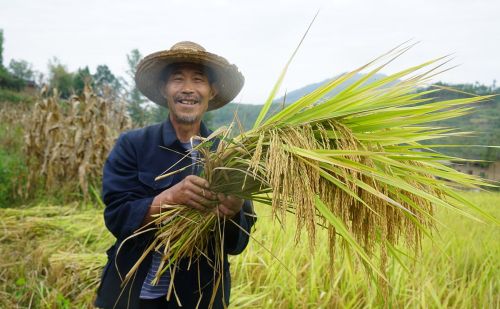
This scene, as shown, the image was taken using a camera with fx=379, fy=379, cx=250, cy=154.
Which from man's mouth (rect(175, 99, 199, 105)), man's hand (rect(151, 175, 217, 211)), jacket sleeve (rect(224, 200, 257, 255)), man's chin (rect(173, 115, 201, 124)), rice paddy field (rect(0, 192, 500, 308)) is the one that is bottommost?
rice paddy field (rect(0, 192, 500, 308))

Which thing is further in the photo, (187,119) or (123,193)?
(187,119)

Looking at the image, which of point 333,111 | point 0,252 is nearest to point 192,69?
point 333,111

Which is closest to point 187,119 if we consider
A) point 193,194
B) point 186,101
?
point 186,101

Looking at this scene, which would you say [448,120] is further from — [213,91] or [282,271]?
[282,271]

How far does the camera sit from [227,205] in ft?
4.83

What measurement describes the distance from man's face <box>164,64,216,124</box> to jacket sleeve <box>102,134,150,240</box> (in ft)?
0.98

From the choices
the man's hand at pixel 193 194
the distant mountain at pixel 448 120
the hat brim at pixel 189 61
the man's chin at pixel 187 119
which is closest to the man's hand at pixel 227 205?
the man's hand at pixel 193 194

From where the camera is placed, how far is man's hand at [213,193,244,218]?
57.1 inches

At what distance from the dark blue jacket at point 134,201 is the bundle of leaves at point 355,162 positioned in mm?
511

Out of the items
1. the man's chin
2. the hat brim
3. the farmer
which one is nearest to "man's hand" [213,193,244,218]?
the farmer

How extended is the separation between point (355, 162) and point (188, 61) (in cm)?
111

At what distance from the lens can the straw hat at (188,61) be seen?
183 cm

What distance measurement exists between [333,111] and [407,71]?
0.87 feet

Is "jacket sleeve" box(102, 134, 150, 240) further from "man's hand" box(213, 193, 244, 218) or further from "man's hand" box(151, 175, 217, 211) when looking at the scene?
"man's hand" box(213, 193, 244, 218)
